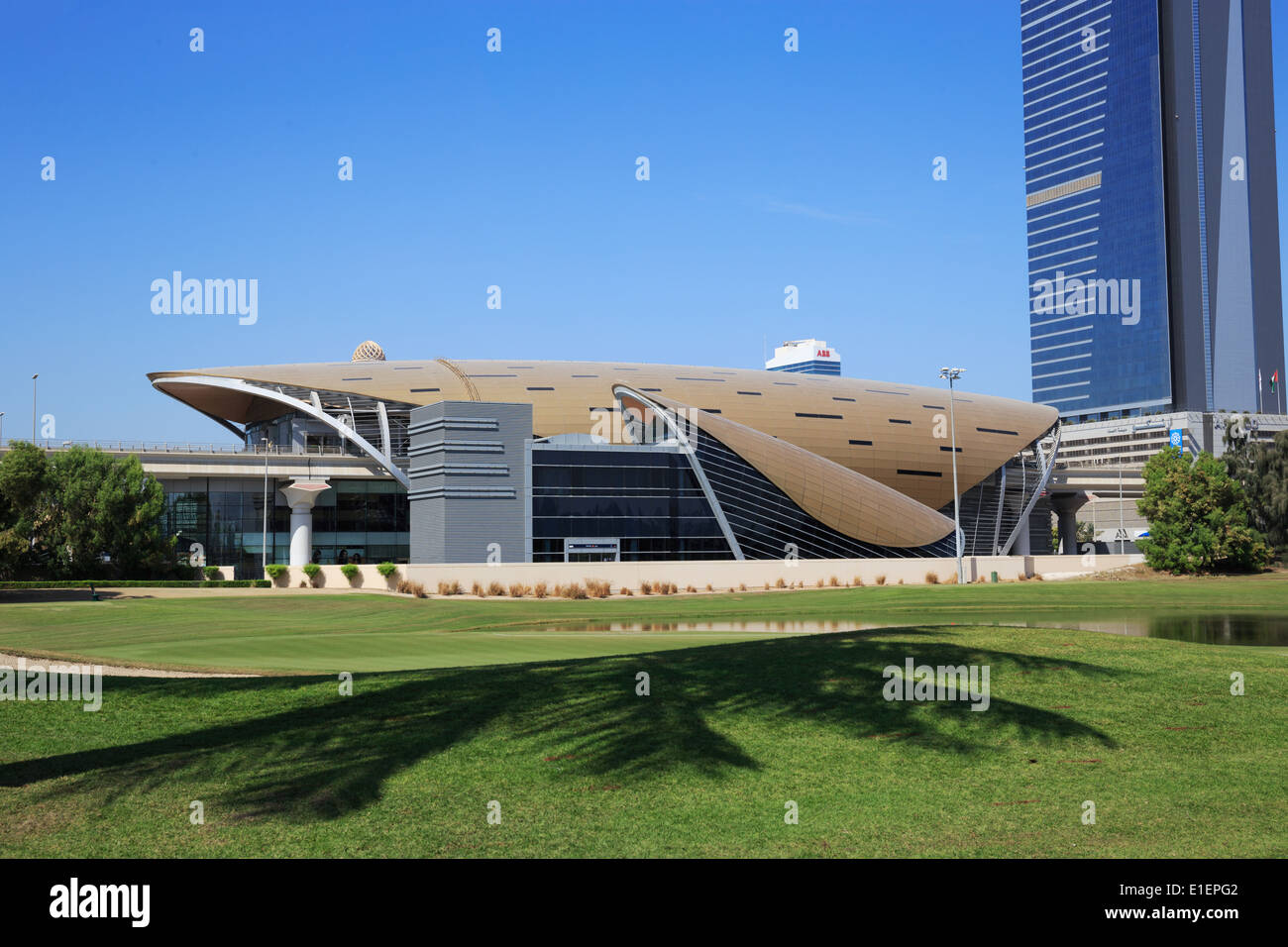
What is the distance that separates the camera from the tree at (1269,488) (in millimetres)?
70750

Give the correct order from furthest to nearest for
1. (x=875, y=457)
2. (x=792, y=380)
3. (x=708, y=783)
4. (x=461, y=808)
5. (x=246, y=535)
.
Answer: (x=792, y=380) → (x=875, y=457) → (x=246, y=535) → (x=708, y=783) → (x=461, y=808)

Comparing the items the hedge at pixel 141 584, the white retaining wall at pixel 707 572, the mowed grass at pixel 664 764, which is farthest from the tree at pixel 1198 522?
the hedge at pixel 141 584

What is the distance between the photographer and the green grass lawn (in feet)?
25.3

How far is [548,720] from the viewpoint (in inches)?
431

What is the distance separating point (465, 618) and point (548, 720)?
26061 millimetres

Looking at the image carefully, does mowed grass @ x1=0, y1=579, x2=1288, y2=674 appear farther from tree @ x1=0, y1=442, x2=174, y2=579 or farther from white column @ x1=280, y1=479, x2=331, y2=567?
white column @ x1=280, y1=479, x2=331, y2=567

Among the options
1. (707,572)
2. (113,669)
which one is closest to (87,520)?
(707,572)
